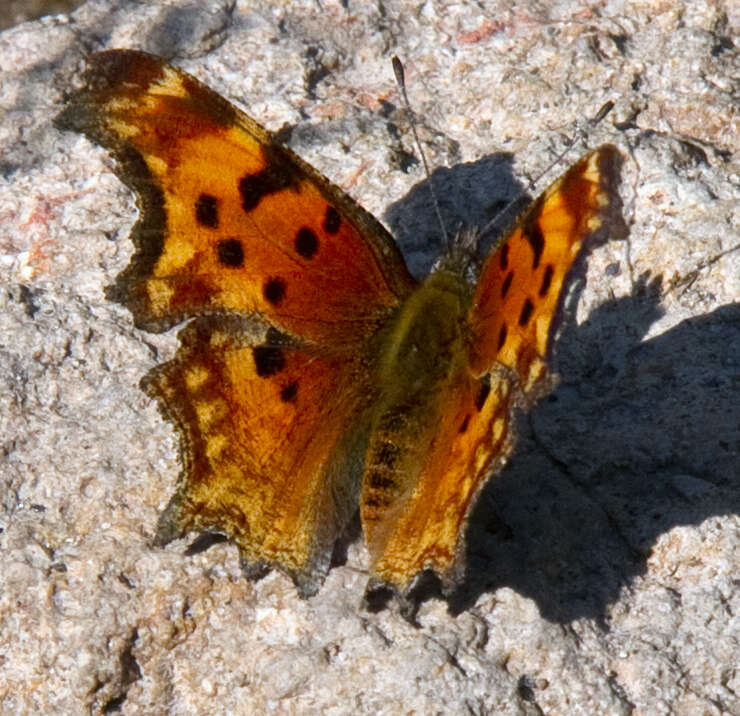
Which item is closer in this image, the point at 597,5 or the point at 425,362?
the point at 425,362

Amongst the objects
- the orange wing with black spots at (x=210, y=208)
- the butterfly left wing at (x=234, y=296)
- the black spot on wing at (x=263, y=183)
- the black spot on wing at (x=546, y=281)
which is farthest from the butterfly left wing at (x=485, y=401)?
the black spot on wing at (x=263, y=183)

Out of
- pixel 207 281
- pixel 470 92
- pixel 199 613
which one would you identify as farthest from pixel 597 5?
pixel 199 613

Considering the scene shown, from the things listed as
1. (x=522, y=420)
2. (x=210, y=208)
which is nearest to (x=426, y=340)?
(x=522, y=420)

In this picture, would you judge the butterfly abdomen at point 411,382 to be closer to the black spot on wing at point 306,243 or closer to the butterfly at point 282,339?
the butterfly at point 282,339

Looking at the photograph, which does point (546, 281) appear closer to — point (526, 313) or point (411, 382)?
point (526, 313)

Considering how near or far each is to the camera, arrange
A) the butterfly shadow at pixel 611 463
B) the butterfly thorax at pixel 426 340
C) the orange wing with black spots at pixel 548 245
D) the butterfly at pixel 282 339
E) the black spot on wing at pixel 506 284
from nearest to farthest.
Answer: the orange wing with black spots at pixel 548 245 < the black spot on wing at pixel 506 284 < the butterfly at pixel 282 339 < the butterfly shadow at pixel 611 463 < the butterfly thorax at pixel 426 340

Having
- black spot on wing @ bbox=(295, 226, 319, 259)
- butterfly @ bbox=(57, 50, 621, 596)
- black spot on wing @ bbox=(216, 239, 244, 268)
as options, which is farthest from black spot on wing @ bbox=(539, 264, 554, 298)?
black spot on wing @ bbox=(216, 239, 244, 268)

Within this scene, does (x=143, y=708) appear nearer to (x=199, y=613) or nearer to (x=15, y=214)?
(x=199, y=613)
